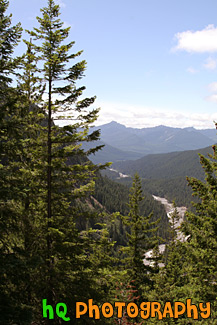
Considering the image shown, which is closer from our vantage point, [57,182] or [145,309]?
[57,182]

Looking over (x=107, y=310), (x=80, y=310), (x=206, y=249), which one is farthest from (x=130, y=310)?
(x=206, y=249)

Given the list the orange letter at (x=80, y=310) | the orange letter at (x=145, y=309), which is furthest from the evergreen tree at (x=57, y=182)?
the orange letter at (x=145, y=309)

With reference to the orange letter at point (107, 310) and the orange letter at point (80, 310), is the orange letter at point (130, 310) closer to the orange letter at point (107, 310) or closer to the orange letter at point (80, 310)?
the orange letter at point (107, 310)

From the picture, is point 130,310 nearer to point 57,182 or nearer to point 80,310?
point 80,310

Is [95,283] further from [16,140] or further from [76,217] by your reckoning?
[16,140]

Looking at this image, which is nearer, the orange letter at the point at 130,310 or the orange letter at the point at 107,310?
the orange letter at the point at 130,310

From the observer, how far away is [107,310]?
9.91m

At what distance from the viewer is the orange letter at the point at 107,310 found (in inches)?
374

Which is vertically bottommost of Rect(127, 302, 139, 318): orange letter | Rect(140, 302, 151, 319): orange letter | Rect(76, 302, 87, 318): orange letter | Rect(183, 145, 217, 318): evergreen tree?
Rect(140, 302, 151, 319): orange letter

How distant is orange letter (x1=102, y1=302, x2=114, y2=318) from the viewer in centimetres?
951

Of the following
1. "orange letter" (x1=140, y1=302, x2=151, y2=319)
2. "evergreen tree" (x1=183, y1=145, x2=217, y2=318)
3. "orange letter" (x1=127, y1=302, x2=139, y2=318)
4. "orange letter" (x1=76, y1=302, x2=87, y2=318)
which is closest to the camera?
"orange letter" (x1=76, y1=302, x2=87, y2=318)

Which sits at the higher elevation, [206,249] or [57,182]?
[57,182]

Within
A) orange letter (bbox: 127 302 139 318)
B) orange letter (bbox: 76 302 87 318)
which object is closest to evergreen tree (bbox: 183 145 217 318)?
orange letter (bbox: 127 302 139 318)

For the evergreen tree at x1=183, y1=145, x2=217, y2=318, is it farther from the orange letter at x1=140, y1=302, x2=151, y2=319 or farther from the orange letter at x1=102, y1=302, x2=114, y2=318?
the orange letter at x1=102, y1=302, x2=114, y2=318
